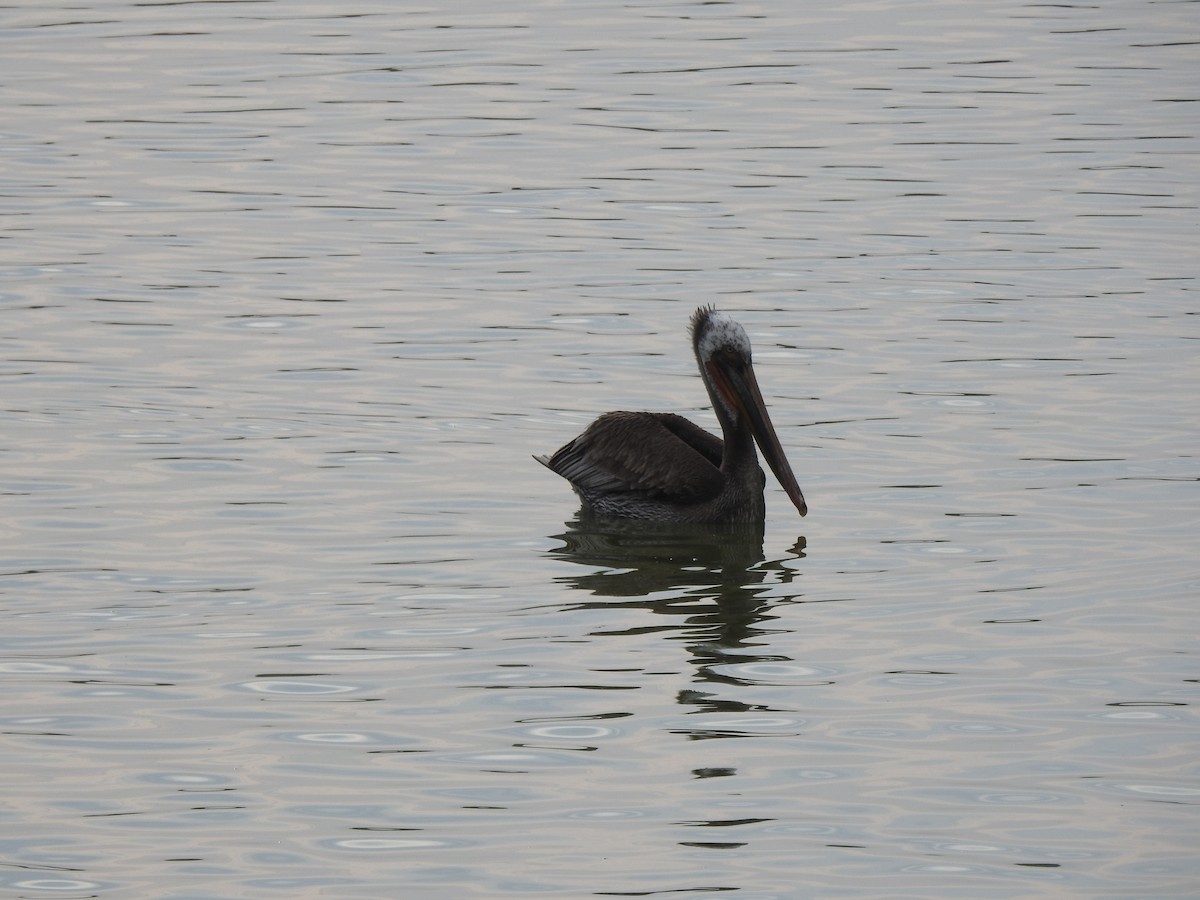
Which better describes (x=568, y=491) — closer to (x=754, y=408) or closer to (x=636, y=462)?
(x=636, y=462)

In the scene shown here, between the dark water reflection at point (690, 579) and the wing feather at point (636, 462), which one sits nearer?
the dark water reflection at point (690, 579)

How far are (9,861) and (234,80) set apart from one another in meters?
14.9

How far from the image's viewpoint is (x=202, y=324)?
1277 centimetres

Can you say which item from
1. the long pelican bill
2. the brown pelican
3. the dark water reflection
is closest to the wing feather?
the brown pelican

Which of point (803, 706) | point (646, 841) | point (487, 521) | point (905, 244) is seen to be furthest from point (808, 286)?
point (646, 841)

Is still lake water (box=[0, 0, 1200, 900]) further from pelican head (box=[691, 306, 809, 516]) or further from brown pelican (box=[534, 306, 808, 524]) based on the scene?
pelican head (box=[691, 306, 809, 516])

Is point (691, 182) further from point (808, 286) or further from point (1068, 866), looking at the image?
point (1068, 866)

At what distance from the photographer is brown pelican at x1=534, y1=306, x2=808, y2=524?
10086 millimetres

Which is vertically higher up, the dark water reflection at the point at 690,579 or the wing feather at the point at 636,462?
the wing feather at the point at 636,462

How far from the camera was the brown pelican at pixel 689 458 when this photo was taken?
397 inches

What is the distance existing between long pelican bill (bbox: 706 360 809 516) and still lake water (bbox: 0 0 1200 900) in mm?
269

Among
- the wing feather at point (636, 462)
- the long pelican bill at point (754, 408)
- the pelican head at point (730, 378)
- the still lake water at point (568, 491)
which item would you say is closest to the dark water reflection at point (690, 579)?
the still lake water at point (568, 491)

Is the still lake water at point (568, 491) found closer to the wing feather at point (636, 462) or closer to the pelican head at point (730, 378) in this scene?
the wing feather at point (636, 462)

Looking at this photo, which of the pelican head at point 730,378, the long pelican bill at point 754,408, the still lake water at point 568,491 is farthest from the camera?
the pelican head at point 730,378
